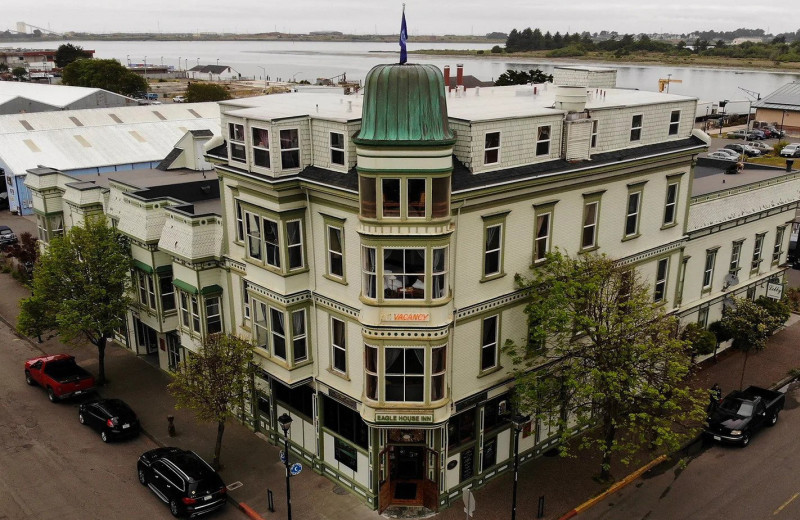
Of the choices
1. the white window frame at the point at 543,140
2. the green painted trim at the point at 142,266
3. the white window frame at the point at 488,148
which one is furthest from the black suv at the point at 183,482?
the white window frame at the point at 543,140

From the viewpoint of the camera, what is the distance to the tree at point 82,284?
111ft

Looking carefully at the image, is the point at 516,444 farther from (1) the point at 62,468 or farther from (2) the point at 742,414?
(1) the point at 62,468

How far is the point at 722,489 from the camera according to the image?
1091 inches

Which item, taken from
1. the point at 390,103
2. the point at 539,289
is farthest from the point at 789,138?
the point at 390,103

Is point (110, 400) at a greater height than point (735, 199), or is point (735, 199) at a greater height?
point (735, 199)

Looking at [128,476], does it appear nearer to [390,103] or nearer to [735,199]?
[390,103]

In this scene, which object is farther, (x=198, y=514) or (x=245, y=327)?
(x=245, y=327)

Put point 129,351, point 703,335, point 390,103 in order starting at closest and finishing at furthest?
point 390,103, point 703,335, point 129,351

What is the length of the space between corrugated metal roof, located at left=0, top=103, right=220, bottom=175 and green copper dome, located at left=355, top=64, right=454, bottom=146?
56.6 m

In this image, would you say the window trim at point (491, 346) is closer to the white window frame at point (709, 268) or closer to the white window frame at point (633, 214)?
the white window frame at point (633, 214)

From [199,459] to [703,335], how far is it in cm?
2441

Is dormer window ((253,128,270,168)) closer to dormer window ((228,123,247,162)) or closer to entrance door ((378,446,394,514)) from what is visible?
dormer window ((228,123,247,162))

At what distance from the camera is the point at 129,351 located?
4050 cm

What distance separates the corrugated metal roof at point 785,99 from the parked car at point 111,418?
364 ft
